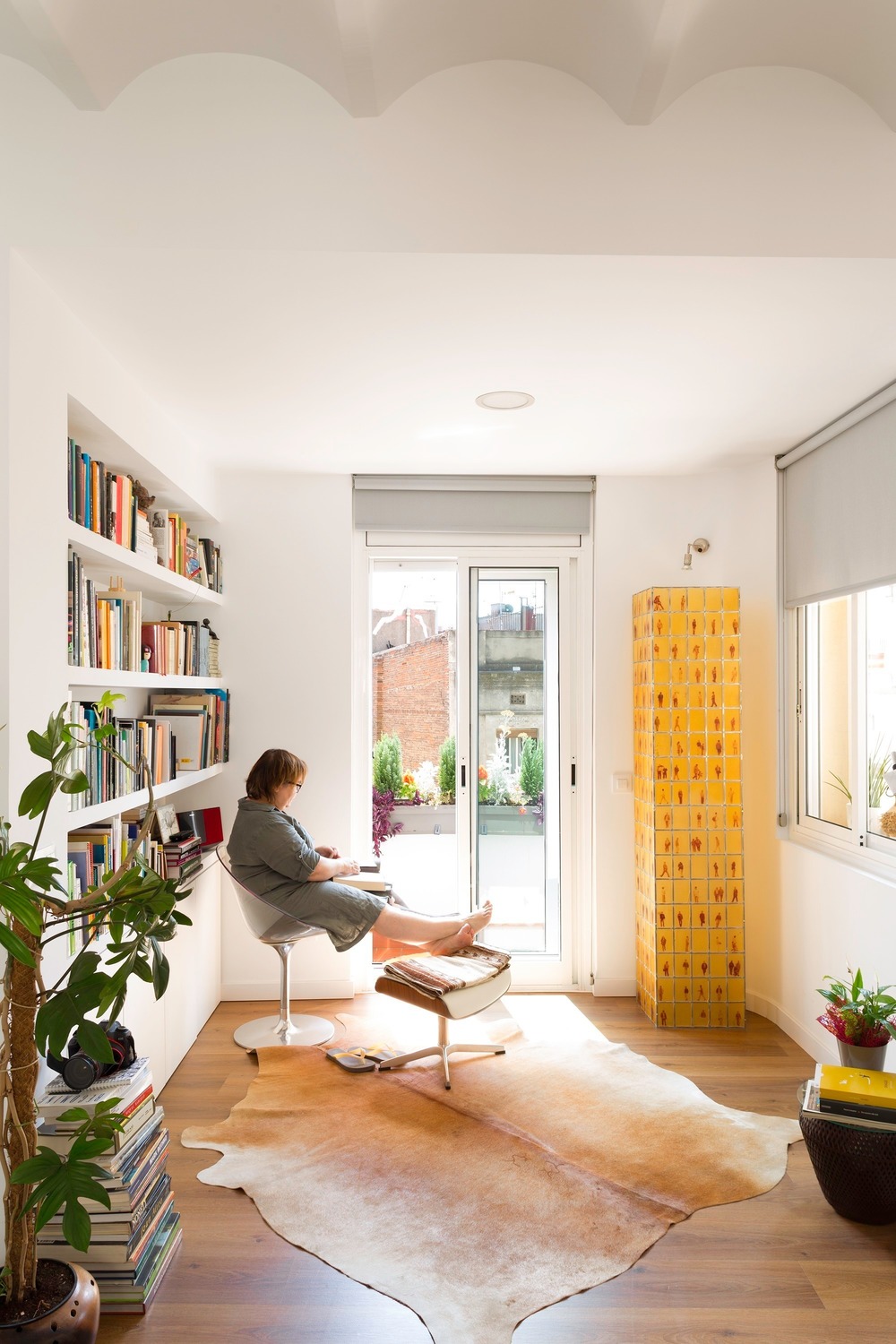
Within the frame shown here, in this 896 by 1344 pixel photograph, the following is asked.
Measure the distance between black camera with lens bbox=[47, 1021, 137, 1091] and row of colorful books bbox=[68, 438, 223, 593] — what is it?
1.42m

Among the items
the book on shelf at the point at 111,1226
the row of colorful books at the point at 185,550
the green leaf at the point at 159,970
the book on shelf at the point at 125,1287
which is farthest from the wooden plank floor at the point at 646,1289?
the row of colorful books at the point at 185,550

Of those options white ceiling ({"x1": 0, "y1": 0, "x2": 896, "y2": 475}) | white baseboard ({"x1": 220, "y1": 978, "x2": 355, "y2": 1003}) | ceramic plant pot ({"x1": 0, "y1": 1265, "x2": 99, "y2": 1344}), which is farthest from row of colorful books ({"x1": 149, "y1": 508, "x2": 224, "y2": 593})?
ceramic plant pot ({"x1": 0, "y1": 1265, "x2": 99, "y2": 1344})

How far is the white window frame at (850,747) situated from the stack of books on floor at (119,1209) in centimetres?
254

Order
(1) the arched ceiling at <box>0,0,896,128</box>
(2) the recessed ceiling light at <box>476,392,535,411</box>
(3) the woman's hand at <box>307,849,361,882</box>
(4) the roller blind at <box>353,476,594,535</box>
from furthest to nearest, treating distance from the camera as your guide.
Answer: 1. (4) the roller blind at <box>353,476,594,535</box>
2. (3) the woman's hand at <box>307,849,361,882</box>
3. (2) the recessed ceiling light at <box>476,392,535,411</box>
4. (1) the arched ceiling at <box>0,0,896,128</box>

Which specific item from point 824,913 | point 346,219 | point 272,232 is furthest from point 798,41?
point 824,913

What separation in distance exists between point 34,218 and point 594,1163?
10.1 feet

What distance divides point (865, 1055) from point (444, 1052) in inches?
58.9

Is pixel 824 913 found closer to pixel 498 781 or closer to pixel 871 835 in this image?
pixel 871 835

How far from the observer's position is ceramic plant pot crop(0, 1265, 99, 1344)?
1.78 meters

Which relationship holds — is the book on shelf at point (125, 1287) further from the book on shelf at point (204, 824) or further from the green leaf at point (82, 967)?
the book on shelf at point (204, 824)

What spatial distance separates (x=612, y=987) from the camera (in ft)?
15.0

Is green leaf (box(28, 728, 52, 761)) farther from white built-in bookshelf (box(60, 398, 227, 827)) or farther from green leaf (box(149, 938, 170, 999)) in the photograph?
white built-in bookshelf (box(60, 398, 227, 827))

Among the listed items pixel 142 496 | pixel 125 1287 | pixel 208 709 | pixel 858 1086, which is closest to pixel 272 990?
pixel 208 709

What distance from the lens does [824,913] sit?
3709 millimetres
